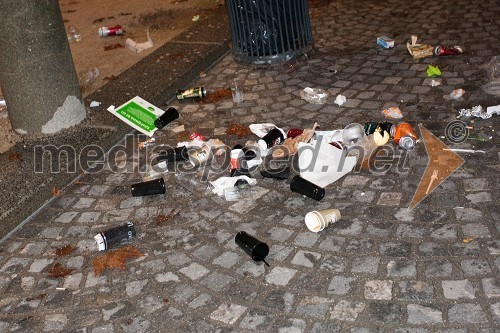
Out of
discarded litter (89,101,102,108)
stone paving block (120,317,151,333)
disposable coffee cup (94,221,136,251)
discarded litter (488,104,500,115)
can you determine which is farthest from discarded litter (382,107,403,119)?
stone paving block (120,317,151,333)

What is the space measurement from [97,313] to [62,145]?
1888 millimetres

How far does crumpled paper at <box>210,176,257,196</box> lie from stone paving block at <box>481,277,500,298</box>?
1701 millimetres

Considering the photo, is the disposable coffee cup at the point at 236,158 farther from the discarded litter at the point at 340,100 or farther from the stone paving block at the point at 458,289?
the stone paving block at the point at 458,289

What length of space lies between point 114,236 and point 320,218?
4.21 ft

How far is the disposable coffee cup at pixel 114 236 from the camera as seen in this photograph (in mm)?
3902

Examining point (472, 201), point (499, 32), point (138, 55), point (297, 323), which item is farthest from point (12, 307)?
point (499, 32)

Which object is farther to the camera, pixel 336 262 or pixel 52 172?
pixel 52 172

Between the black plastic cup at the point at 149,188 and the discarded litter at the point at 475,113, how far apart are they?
91.5 inches

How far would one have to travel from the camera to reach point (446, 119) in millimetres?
4844

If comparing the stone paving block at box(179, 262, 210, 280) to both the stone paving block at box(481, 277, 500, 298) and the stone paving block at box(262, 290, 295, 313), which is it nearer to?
the stone paving block at box(262, 290, 295, 313)

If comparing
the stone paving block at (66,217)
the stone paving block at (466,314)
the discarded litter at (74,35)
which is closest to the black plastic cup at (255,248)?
the stone paving block at (466,314)

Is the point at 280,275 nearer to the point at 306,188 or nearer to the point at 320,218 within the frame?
the point at 320,218

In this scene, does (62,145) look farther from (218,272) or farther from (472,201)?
(472,201)

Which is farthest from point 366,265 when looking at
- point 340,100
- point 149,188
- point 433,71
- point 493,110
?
point 433,71
